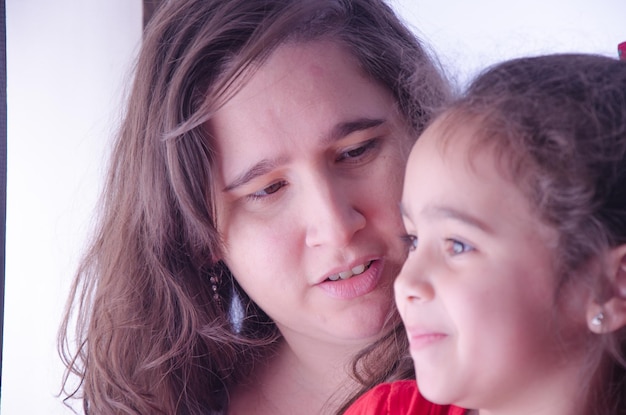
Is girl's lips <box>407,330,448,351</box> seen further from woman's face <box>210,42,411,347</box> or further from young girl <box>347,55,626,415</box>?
woman's face <box>210,42,411,347</box>

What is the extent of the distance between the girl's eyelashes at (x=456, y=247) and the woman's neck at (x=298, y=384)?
1.62 feet

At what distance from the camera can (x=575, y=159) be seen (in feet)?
3.11

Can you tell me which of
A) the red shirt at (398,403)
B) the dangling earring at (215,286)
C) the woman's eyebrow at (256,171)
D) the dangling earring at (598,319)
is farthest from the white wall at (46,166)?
the dangling earring at (598,319)

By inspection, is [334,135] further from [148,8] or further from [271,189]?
[148,8]

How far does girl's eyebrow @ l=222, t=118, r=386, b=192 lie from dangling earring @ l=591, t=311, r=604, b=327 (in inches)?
19.8

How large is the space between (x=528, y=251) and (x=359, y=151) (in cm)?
44

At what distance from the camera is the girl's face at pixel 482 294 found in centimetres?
96

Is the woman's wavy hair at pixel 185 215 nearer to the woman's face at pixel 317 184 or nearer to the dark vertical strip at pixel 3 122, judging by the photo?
the woman's face at pixel 317 184

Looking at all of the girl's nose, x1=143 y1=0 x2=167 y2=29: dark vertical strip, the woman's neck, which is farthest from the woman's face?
x1=143 y1=0 x2=167 y2=29: dark vertical strip

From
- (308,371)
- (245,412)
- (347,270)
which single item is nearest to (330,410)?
(308,371)

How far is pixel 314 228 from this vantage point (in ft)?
4.23

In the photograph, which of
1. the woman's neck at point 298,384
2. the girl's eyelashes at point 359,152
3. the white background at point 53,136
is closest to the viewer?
the girl's eyelashes at point 359,152

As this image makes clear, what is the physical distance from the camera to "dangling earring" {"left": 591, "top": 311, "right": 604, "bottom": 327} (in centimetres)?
96

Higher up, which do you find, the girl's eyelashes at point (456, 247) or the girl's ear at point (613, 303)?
the girl's eyelashes at point (456, 247)
